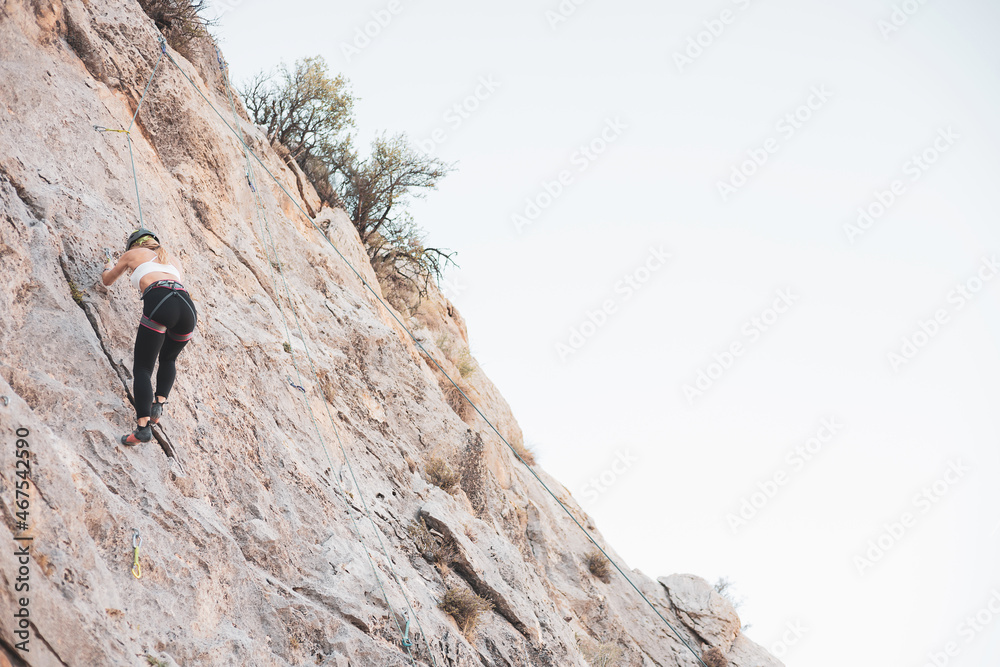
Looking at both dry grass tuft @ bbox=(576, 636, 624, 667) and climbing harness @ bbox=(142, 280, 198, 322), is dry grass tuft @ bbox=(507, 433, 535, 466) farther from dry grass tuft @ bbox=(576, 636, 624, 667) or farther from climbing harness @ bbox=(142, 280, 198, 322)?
climbing harness @ bbox=(142, 280, 198, 322)

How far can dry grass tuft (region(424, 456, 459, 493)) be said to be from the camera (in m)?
10.2

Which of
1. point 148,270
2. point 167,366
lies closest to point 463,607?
point 167,366

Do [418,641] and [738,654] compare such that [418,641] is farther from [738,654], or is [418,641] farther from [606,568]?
[738,654]

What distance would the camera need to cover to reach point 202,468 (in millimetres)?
6160

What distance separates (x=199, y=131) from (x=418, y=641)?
6519 mm

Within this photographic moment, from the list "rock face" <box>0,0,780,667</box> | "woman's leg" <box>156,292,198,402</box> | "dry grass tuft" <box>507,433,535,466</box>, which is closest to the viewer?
"rock face" <box>0,0,780,667</box>

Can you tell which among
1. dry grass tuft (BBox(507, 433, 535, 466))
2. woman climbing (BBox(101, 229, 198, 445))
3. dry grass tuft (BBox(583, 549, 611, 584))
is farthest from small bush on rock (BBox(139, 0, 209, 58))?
dry grass tuft (BBox(583, 549, 611, 584))

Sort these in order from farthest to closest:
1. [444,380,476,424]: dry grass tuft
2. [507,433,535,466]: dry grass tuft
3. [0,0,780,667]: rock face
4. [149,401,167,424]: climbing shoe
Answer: [507,433,535,466]: dry grass tuft → [444,380,476,424]: dry grass tuft → [149,401,167,424]: climbing shoe → [0,0,780,667]: rock face

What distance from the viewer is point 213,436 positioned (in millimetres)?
6500

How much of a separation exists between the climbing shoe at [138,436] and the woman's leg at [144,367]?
4cm

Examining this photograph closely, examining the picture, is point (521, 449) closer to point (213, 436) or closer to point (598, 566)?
point (598, 566)

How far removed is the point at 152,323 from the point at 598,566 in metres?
9.89

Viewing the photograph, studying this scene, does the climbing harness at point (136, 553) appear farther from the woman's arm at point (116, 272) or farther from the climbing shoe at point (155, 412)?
the woman's arm at point (116, 272)

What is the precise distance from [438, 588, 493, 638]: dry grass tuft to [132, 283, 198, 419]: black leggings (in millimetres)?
3910
